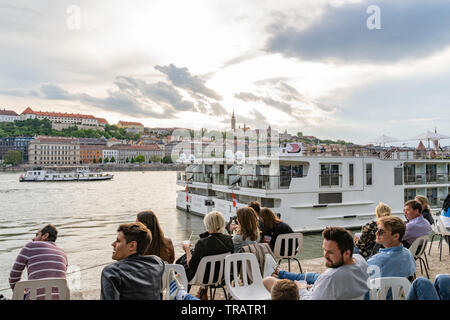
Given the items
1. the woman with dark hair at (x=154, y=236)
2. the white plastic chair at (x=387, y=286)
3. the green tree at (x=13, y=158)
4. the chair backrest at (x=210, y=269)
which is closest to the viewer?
the white plastic chair at (x=387, y=286)

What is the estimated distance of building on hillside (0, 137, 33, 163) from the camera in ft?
466

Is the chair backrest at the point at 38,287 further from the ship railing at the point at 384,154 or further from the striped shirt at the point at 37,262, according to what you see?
the ship railing at the point at 384,154

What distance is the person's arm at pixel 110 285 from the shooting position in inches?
99.2

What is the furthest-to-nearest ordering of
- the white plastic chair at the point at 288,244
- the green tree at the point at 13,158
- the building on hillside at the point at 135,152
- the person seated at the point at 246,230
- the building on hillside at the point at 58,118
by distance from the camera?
the building on hillside at the point at 58,118 → the building on hillside at the point at 135,152 → the green tree at the point at 13,158 → the white plastic chair at the point at 288,244 → the person seated at the point at 246,230

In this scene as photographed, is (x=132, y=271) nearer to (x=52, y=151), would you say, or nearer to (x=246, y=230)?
(x=246, y=230)

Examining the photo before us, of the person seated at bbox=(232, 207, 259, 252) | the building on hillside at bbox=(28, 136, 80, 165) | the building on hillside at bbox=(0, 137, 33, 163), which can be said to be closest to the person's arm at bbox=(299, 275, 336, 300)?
the person seated at bbox=(232, 207, 259, 252)

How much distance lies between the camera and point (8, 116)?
592 feet

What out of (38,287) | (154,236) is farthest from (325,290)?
(38,287)

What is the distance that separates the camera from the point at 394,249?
352 centimetres

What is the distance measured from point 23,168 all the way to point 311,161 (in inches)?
5347

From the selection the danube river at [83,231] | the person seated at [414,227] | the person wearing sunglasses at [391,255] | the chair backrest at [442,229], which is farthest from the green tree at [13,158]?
the person wearing sunglasses at [391,255]

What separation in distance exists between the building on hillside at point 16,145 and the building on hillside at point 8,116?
35.7 meters
